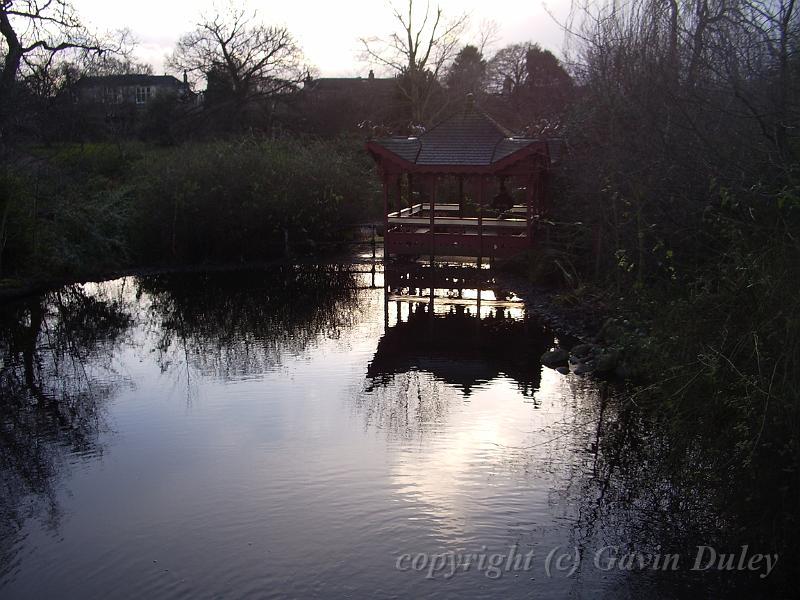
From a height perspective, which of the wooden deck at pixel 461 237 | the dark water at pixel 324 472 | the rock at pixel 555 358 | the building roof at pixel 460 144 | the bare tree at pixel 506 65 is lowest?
the dark water at pixel 324 472

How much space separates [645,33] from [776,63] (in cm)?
621

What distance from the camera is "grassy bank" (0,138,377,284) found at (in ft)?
64.8

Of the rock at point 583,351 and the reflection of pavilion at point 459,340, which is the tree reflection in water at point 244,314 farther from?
the rock at point 583,351

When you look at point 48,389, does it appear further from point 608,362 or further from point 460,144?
point 460,144

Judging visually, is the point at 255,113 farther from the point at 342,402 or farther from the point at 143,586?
the point at 143,586

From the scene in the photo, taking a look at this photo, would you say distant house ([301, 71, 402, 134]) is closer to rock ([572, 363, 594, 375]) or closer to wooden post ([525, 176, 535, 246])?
wooden post ([525, 176, 535, 246])

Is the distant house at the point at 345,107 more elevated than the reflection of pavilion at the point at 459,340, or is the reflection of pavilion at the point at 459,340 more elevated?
the distant house at the point at 345,107

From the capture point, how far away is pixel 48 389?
11.5m

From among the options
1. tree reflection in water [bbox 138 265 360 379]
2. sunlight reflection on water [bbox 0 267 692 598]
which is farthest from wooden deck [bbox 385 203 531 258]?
sunlight reflection on water [bbox 0 267 692 598]

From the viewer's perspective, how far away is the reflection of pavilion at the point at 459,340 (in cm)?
1230

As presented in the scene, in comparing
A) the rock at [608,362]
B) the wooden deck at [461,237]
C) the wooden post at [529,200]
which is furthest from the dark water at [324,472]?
the wooden deck at [461,237]

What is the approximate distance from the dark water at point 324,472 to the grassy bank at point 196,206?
583cm

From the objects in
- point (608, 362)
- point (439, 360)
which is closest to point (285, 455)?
point (439, 360)

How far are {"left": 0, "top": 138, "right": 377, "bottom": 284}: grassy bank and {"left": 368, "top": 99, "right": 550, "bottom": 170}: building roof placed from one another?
399 centimetres
